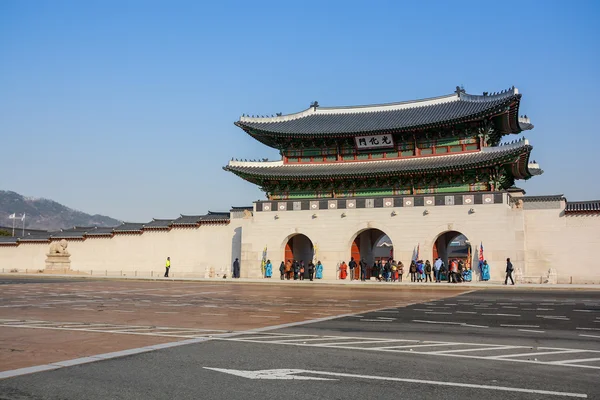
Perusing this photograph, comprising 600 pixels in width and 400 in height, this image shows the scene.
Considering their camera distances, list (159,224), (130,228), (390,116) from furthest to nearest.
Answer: (130,228) → (159,224) → (390,116)

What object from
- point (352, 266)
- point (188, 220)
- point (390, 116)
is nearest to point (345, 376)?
point (352, 266)

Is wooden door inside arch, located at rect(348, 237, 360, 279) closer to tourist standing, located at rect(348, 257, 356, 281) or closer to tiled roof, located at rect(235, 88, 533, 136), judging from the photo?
tourist standing, located at rect(348, 257, 356, 281)

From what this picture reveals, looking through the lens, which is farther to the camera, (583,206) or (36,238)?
(36,238)

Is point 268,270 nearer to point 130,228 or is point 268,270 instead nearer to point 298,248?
point 298,248

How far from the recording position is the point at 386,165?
40844mm

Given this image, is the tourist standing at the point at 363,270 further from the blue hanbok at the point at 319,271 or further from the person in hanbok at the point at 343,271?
the blue hanbok at the point at 319,271

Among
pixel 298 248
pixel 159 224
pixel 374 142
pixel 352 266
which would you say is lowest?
pixel 352 266

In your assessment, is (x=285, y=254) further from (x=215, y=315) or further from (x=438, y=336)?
(x=438, y=336)

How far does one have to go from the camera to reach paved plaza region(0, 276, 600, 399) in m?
6.64

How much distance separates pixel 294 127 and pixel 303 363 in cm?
3784

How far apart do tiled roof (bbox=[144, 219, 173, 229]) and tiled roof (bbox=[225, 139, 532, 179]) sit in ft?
24.8

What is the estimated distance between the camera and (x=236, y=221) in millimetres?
44656

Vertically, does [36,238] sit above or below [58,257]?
above

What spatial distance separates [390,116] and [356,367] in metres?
38.6
